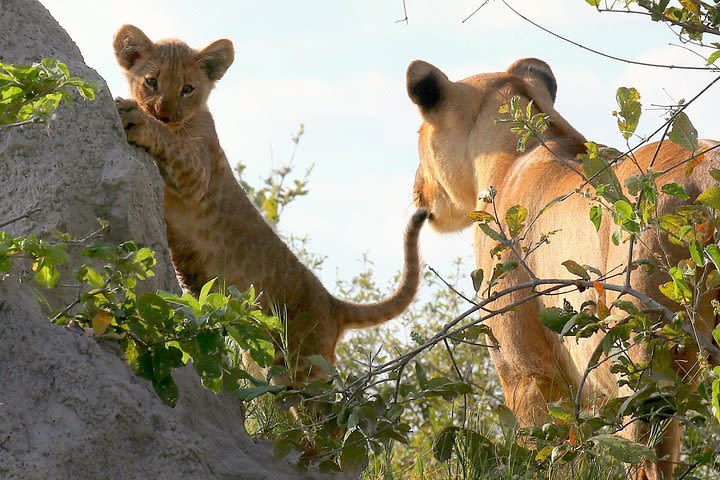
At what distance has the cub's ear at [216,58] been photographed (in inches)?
197

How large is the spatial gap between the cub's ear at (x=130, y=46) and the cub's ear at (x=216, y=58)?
25 centimetres

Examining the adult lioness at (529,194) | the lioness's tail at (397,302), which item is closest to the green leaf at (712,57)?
the adult lioness at (529,194)

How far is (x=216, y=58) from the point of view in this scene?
5.08m

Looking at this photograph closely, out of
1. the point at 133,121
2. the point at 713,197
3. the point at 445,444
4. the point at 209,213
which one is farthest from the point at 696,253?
the point at 209,213

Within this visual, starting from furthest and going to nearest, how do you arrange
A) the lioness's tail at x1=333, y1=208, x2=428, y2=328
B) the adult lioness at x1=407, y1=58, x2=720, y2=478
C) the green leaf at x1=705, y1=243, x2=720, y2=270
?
the lioness's tail at x1=333, y1=208, x2=428, y2=328 < the adult lioness at x1=407, y1=58, x2=720, y2=478 < the green leaf at x1=705, y1=243, x2=720, y2=270

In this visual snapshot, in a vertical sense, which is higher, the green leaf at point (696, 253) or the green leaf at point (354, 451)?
the green leaf at point (696, 253)

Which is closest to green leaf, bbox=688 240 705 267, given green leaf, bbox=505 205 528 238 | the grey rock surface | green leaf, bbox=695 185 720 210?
green leaf, bbox=695 185 720 210

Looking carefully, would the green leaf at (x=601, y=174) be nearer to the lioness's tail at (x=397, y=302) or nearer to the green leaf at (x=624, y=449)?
the green leaf at (x=624, y=449)

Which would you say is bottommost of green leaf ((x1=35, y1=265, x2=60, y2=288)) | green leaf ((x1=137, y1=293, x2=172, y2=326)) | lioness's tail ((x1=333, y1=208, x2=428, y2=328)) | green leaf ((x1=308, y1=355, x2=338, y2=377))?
green leaf ((x1=308, y1=355, x2=338, y2=377))

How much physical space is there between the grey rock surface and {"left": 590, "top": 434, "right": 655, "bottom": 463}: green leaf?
3.03 feet

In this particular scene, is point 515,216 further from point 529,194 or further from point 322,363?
point 529,194

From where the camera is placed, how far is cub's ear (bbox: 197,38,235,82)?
197 inches

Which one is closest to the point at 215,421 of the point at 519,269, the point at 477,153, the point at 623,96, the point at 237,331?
the point at 237,331

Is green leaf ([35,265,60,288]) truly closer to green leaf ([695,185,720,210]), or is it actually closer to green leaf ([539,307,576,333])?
green leaf ([539,307,576,333])
